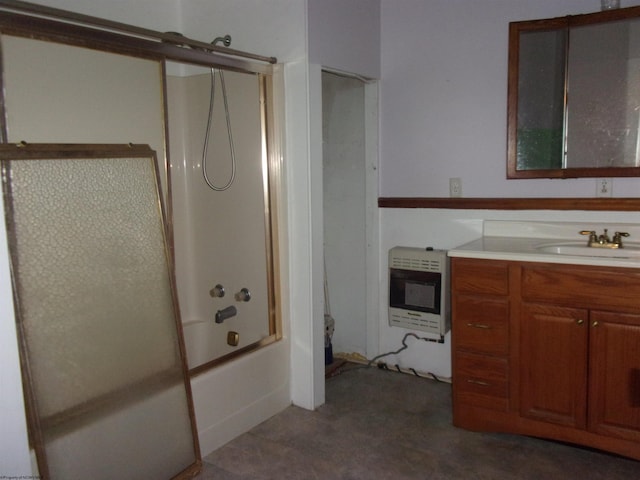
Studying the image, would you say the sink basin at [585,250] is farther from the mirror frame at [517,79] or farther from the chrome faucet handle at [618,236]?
the mirror frame at [517,79]

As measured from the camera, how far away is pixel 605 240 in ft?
8.01

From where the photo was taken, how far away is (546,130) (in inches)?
105

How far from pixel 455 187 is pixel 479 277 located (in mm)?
770

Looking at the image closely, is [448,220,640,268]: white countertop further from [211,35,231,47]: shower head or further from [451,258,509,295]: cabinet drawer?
[211,35,231,47]: shower head

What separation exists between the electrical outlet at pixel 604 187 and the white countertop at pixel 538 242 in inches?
6.1

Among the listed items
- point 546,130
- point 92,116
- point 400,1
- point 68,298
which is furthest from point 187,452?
point 400,1

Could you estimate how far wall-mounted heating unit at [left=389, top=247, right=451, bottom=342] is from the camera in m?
2.89

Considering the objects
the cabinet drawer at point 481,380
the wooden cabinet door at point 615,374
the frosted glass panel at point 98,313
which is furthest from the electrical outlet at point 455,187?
the frosted glass panel at point 98,313

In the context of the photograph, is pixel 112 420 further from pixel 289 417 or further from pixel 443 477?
pixel 443 477

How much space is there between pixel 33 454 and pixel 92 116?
5.23 ft

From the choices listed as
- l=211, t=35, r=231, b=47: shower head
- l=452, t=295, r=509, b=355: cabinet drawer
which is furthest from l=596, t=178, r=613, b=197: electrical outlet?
l=211, t=35, r=231, b=47: shower head

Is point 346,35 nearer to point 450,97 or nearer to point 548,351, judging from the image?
point 450,97

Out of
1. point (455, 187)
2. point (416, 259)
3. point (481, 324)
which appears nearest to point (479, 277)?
point (481, 324)

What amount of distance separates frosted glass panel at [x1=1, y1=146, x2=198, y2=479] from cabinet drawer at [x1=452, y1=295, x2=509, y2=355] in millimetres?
1225
